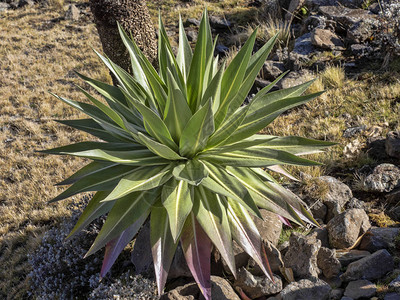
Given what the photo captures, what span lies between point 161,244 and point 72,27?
1006 centimetres

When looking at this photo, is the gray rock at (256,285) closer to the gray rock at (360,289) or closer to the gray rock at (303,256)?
the gray rock at (303,256)

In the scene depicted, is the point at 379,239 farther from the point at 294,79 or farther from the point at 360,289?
the point at 294,79

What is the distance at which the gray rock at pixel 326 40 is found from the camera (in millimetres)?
6109

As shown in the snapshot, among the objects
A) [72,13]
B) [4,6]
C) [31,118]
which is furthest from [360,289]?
[4,6]

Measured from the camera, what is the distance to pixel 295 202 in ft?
7.99

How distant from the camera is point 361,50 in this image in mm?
5734

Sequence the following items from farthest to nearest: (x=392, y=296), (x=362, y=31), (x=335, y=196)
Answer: (x=362, y=31), (x=335, y=196), (x=392, y=296)

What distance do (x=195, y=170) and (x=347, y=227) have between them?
1334 mm

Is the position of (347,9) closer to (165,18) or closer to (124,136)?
(165,18)

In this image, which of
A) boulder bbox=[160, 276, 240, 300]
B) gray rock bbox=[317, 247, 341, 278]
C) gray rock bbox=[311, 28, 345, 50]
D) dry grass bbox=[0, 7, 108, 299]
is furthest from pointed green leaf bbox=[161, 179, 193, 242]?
gray rock bbox=[311, 28, 345, 50]

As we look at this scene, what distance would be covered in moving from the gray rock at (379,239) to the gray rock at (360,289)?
0.47 m

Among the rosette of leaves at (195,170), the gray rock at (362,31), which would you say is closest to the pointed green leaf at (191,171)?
the rosette of leaves at (195,170)

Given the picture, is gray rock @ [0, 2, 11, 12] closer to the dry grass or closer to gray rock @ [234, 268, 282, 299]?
the dry grass

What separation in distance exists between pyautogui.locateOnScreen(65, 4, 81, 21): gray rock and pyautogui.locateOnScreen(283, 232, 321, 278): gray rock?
1083 centimetres
